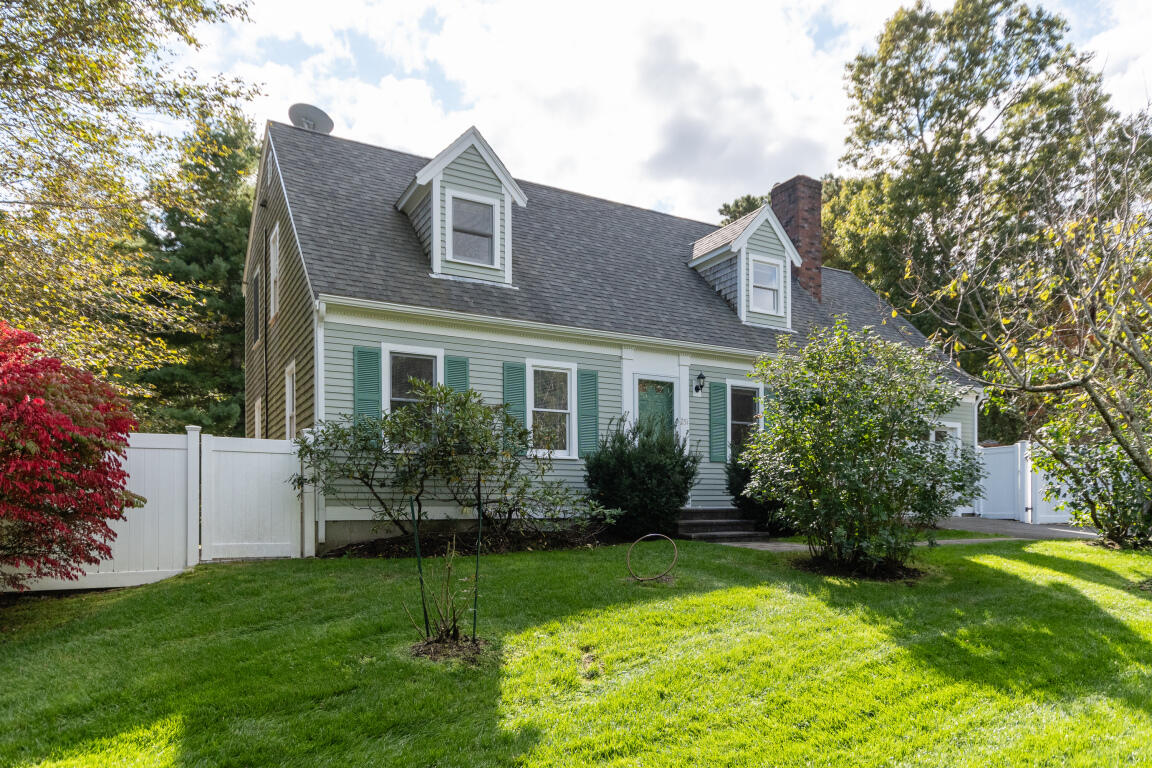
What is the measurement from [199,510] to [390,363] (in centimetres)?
317

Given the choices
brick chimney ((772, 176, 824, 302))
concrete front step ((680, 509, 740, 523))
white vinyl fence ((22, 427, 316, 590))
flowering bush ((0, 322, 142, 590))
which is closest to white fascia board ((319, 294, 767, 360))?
white vinyl fence ((22, 427, 316, 590))

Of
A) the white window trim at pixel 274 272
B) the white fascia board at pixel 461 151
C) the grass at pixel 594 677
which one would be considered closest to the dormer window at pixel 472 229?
the white fascia board at pixel 461 151

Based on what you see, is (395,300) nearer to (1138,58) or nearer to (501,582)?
(501,582)

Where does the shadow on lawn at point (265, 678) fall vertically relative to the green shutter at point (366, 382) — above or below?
below

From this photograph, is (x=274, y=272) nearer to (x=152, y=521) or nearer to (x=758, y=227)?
(x=152, y=521)

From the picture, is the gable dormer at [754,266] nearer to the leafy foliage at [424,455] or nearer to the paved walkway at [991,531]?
the paved walkway at [991,531]

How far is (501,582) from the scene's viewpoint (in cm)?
669

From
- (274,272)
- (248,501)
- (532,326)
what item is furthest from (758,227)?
(248,501)

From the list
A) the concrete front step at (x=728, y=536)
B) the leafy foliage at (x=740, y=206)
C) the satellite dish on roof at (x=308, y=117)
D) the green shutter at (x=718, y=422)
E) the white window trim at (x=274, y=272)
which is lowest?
the concrete front step at (x=728, y=536)

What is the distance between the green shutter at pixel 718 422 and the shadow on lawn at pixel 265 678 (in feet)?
19.3

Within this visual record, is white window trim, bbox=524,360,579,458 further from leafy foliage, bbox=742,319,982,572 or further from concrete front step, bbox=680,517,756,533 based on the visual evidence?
leafy foliage, bbox=742,319,982,572

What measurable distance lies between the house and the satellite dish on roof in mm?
1248

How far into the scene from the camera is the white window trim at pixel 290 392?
10.9 meters

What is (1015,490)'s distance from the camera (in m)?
14.7
